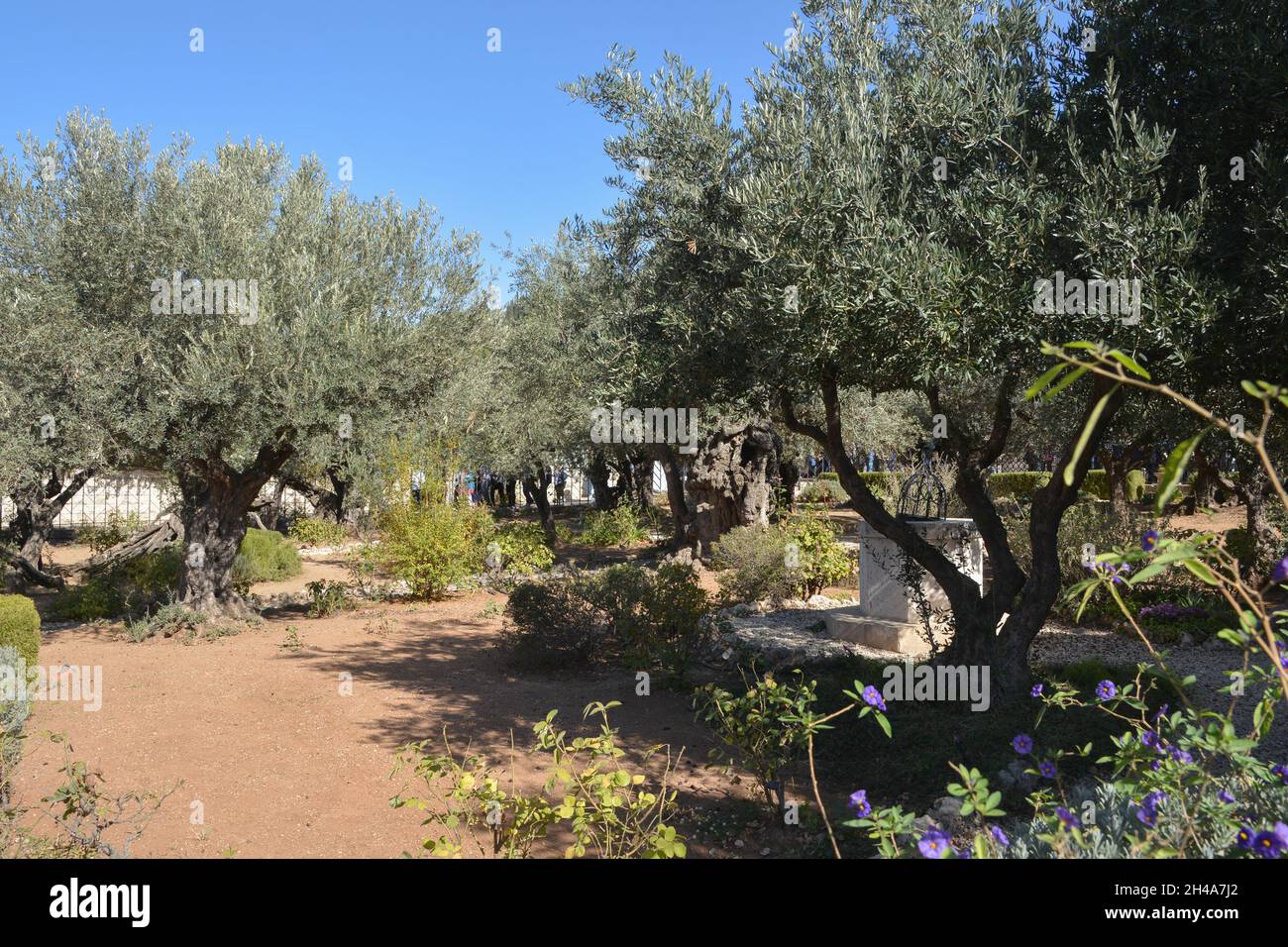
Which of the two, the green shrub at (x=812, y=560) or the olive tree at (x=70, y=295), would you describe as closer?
the olive tree at (x=70, y=295)

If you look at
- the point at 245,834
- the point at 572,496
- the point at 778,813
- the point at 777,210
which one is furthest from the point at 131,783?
the point at 572,496

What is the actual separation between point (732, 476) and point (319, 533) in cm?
1218

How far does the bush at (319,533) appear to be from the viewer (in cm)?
2291

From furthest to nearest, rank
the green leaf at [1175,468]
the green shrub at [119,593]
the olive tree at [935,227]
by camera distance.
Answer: the green shrub at [119,593] → the olive tree at [935,227] → the green leaf at [1175,468]

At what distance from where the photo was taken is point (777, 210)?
17.5 ft

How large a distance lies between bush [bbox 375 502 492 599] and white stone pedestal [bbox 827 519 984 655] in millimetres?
6291

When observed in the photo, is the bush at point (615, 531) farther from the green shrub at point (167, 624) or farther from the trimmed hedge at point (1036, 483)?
the trimmed hedge at point (1036, 483)

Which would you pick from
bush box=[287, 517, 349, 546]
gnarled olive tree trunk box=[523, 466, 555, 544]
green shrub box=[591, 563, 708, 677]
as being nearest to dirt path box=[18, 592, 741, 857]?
green shrub box=[591, 563, 708, 677]

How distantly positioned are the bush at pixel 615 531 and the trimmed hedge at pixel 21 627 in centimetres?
1365

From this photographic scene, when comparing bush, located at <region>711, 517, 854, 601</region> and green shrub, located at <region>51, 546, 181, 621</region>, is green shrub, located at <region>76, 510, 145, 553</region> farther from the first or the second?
bush, located at <region>711, 517, 854, 601</region>

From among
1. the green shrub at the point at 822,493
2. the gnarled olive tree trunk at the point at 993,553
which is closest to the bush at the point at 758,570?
the gnarled olive tree trunk at the point at 993,553

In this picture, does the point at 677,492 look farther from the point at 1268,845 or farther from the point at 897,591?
the point at 1268,845

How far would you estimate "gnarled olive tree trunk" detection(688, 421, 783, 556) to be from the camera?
1642 centimetres
